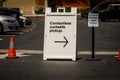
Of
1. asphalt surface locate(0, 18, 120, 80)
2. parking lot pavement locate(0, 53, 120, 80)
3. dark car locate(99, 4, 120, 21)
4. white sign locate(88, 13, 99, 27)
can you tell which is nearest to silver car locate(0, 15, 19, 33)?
asphalt surface locate(0, 18, 120, 80)

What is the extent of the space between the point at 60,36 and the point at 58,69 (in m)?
2.17

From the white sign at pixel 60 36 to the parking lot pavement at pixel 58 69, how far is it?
0.25 metres

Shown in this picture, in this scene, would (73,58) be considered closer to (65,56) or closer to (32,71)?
(65,56)

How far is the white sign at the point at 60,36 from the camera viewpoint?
16062 millimetres

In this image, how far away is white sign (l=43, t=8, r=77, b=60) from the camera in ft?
52.7

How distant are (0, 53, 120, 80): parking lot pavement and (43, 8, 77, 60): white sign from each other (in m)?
0.25

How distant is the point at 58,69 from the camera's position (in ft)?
46.5

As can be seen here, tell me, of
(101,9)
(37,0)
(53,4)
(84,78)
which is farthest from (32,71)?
(37,0)

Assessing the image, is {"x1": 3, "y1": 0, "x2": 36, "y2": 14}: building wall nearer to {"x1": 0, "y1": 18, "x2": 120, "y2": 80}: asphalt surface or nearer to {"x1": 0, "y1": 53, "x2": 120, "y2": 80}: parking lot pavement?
{"x1": 0, "y1": 18, "x2": 120, "y2": 80}: asphalt surface

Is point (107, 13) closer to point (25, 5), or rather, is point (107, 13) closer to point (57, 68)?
point (25, 5)

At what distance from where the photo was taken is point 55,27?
639 inches

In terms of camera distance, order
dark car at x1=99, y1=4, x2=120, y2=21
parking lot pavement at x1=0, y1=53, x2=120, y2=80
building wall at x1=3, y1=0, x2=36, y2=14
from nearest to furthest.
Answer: parking lot pavement at x1=0, y1=53, x2=120, y2=80 → dark car at x1=99, y1=4, x2=120, y2=21 → building wall at x1=3, y1=0, x2=36, y2=14

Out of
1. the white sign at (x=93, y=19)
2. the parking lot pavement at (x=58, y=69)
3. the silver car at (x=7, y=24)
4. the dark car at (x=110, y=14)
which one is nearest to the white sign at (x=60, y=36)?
the parking lot pavement at (x=58, y=69)

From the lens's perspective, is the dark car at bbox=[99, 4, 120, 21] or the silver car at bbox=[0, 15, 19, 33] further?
the dark car at bbox=[99, 4, 120, 21]
